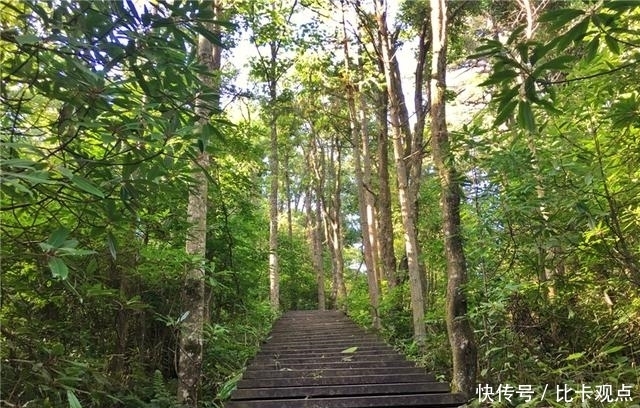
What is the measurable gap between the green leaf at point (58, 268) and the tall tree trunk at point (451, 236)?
11.1 feet

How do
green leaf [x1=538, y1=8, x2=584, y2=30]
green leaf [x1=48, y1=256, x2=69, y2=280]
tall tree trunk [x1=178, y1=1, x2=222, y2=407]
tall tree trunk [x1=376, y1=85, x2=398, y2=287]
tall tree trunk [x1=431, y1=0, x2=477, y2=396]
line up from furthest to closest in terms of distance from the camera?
1. tall tree trunk [x1=376, y1=85, x2=398, y2=287]
2. tall tree trunk [x1=178, y1=1, x2=222, y2=407]
3. tall tree trunk [x1=431, y1=0, x2=477, y2=396]
4. green leaf [x1=538, y1=8, x2=584, y2=30]
5. green leaf [x1=48, y1=256, x2=69, y2=280]

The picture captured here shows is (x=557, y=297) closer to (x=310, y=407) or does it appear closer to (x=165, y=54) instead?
(x=310, y=407)

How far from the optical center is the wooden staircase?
3725 millimetres

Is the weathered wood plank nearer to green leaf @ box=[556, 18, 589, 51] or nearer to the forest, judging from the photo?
the forest

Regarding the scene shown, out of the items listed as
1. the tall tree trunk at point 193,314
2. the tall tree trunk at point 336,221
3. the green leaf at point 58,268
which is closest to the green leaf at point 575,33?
the green leaf at point 58,268

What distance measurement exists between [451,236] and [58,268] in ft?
11.6

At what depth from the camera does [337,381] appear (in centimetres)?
436

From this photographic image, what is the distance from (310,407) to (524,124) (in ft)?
9.14

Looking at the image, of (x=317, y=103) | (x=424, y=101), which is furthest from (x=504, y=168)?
(x=317, y=103)

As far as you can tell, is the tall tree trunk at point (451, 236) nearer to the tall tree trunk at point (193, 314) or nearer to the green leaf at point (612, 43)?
the tall tree trunk at point (193, 314)

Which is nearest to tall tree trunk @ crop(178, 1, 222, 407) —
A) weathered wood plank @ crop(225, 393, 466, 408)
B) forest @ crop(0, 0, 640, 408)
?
forest @ crop(0, 0, 640, 408)

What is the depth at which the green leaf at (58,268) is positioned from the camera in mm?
1458

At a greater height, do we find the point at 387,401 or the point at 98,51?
the point at 98,51

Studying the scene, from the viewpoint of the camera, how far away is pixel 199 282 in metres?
4.61
